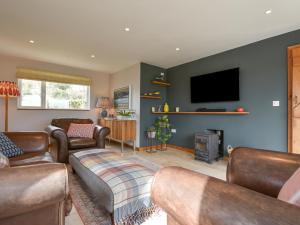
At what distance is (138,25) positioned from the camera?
2535 mm

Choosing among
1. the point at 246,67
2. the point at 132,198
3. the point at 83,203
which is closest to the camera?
the point at 132,198

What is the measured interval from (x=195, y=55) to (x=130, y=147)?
9.56ft

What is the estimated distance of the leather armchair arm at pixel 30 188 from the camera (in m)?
0.72

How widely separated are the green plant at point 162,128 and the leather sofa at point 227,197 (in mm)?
3236

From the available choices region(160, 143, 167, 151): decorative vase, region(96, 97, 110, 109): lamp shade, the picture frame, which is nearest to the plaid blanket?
region(160, 143, 167, 151): decorative vase

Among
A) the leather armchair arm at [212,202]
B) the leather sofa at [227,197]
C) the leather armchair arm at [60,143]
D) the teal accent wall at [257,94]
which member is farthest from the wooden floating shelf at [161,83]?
the leather armchair arm at [212,202]

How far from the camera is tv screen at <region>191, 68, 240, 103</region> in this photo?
10.9 ft

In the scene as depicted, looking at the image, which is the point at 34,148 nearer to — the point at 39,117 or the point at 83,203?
the point at 83,203

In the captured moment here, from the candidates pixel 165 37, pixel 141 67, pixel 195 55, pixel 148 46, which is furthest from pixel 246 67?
pixel 141 67

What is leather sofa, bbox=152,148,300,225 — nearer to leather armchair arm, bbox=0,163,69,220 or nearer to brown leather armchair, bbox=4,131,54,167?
leather armchair arm, bbox=0,163,69,220

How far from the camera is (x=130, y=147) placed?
15.0 ft

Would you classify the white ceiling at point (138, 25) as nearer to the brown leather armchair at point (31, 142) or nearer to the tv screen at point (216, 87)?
the tv screen at point (216, 87)

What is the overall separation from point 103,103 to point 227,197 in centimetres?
486

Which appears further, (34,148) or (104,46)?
(104,46)
